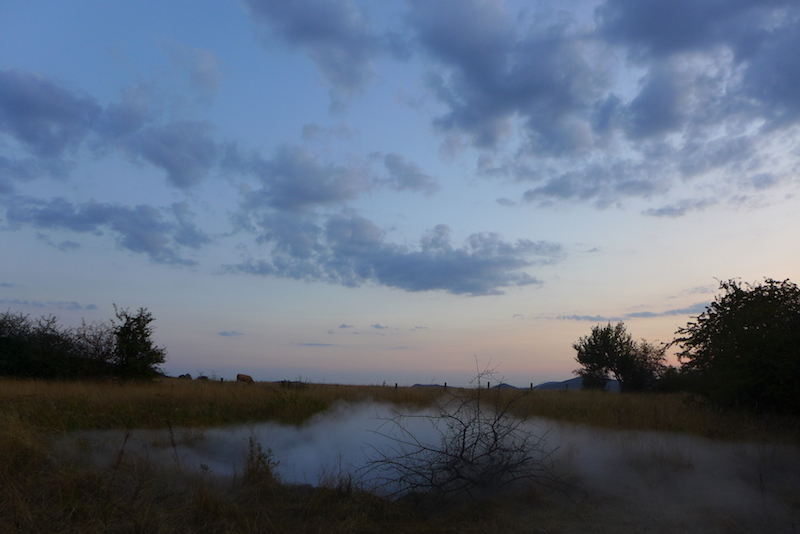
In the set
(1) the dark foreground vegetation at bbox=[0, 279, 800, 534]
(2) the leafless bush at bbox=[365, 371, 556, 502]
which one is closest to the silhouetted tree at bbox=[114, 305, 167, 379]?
(1) the dark foreground vegetation at bbox=[0, 279, 800, 534]

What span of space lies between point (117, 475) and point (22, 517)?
1310mm

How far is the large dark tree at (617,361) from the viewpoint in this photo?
3447cm

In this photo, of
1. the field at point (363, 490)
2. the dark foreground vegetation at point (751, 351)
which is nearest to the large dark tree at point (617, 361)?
the dark foreground vegetation at point (751, 351)

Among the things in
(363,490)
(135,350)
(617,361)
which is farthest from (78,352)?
(617,361)

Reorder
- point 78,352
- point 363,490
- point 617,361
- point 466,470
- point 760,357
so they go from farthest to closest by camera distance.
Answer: point 617,361 < point 78,352 < point 760,357 < point 466,470 < point 363,490

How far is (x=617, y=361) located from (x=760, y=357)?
1043 inches

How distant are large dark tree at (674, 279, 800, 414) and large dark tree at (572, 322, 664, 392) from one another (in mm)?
19984

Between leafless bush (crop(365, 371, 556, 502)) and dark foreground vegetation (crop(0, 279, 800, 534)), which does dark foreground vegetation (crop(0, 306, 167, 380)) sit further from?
leafless bush (crop(365, 371, 556, 502))

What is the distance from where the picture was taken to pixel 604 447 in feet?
30.1

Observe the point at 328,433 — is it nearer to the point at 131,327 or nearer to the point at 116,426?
the point at 116,426

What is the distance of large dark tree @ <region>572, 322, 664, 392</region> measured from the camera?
34.5m

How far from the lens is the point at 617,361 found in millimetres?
37125

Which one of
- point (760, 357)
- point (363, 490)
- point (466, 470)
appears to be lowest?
point (363, 490)

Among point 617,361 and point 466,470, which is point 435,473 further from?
point 617,361
